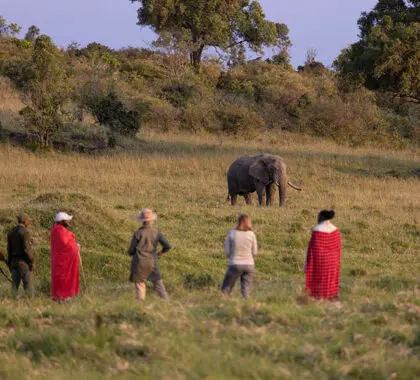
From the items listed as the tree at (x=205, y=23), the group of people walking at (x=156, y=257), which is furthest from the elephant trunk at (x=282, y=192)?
the tree at (x=205, y=23)

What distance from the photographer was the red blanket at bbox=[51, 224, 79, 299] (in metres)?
10.7

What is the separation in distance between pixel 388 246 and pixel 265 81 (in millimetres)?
38325

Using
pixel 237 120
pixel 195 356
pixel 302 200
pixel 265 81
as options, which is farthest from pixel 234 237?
pixel 265 81

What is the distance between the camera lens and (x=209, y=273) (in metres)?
13.7

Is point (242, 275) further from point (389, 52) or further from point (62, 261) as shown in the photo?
point (389, 52)

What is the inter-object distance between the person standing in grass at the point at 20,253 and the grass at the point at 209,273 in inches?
21.6

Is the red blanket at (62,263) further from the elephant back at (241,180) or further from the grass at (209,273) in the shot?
the elephant back at (241,180)

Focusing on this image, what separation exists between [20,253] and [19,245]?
0.53 ft

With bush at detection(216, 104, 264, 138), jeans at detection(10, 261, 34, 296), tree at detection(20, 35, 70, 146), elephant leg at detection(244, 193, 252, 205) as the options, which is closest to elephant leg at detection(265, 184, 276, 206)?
elephant leg at detection(244, 193, 252, 205)

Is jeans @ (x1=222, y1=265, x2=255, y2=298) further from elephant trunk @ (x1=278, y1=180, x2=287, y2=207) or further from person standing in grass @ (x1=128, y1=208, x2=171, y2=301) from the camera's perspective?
elephant trunk @ (x1=278, y1=180, x2=287, y2=207)

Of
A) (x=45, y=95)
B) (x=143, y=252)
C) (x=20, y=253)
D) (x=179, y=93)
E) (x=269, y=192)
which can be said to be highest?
(x=179, y=93)

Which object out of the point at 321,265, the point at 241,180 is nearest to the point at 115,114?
the point at 241,180

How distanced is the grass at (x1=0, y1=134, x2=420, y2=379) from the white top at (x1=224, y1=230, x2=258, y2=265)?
0.56m

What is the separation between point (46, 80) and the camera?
99.8ft
